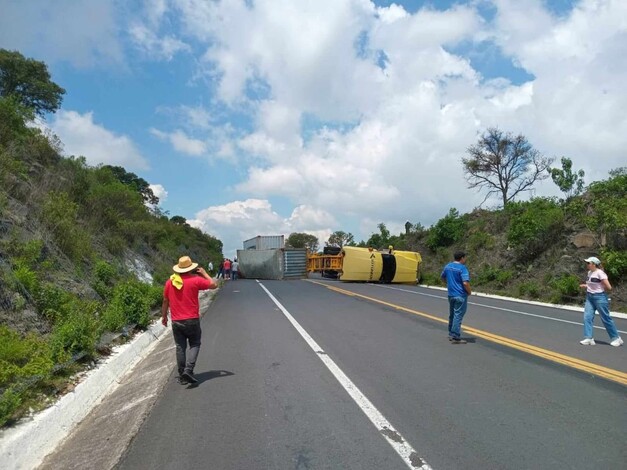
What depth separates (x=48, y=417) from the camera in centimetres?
540

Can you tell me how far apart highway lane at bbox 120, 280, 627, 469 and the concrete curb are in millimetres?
893

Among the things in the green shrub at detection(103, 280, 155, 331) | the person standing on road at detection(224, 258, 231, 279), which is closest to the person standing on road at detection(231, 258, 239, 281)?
the person standing on road at detection(224, 258, 231, 279)

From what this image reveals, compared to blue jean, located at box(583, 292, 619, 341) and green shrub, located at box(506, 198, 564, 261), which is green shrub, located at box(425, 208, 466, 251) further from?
blue jean, located at box(583, 292, 619, 341)

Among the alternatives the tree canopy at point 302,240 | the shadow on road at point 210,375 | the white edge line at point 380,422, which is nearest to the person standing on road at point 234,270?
the white edge line at point 380,422

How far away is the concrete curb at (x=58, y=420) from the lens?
464 cm

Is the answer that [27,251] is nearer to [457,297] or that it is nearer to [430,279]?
[457,297]

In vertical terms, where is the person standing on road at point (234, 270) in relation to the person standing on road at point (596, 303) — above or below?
above

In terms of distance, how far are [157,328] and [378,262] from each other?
22.2 metres

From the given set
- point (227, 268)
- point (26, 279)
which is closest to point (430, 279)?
point (227, 268)

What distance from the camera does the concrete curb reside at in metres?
4.64

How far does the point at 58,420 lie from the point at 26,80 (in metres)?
38.6

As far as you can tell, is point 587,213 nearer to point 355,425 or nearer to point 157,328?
point 157,328

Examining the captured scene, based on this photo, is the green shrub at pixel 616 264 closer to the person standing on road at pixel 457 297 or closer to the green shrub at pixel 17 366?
the person standing on road at pixel 457 297

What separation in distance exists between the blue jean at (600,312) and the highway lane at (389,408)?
468mm
